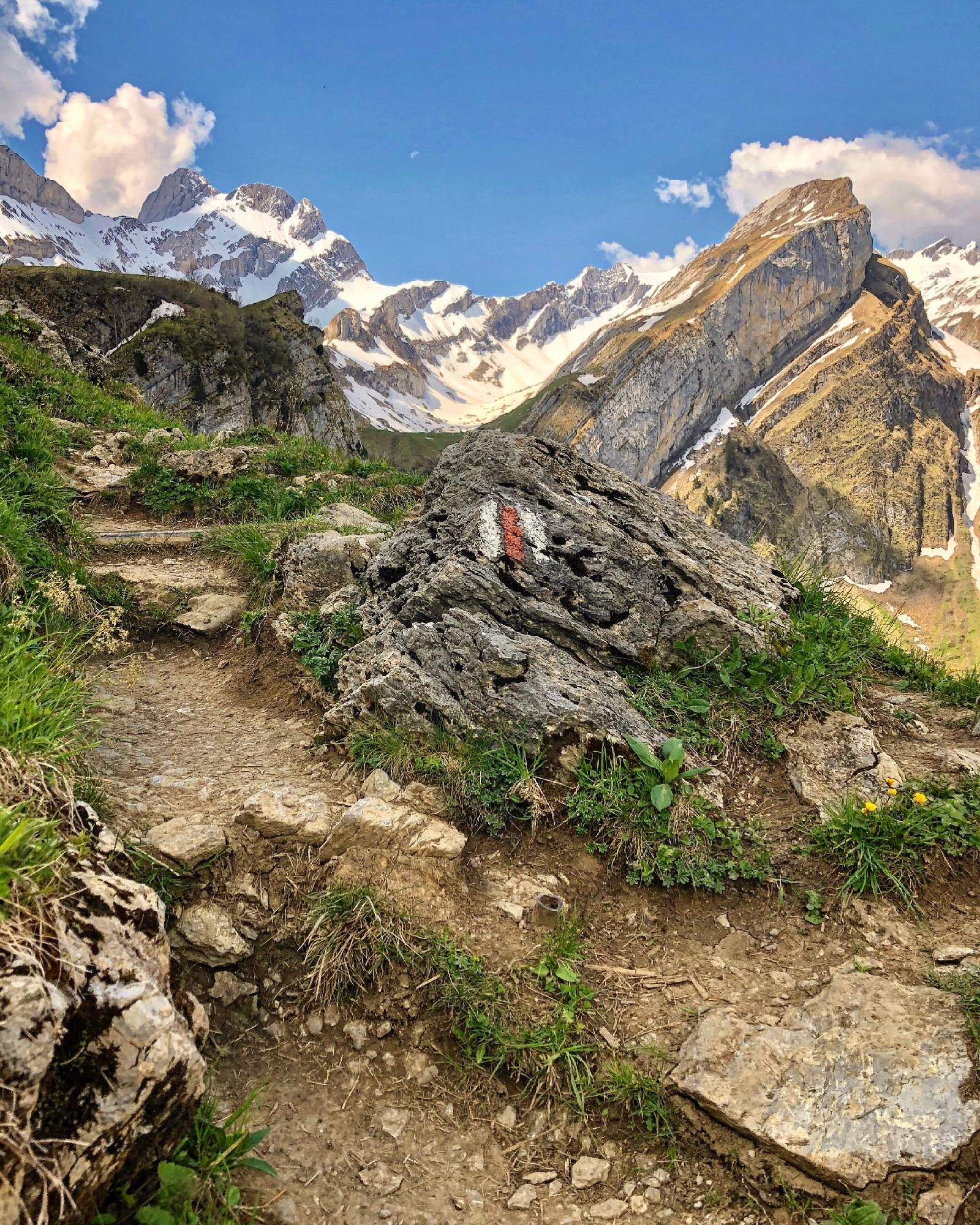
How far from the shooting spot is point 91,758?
15.7ft

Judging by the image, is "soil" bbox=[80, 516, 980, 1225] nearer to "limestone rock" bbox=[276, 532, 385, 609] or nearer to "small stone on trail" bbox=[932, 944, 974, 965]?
"small stone on trail" bbox=[932, 944, 974, 965]

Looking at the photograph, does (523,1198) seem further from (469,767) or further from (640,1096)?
(469,767)

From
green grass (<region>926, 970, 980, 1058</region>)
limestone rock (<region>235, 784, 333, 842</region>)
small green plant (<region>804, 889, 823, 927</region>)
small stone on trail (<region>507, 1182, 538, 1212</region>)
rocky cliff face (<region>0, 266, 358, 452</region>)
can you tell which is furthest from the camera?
rocky cliff face (<region>0, 266, 358, 452</region>)

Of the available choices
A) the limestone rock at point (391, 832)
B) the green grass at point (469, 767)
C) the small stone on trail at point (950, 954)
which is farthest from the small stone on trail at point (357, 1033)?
the small stone on trail at point (950, 954)

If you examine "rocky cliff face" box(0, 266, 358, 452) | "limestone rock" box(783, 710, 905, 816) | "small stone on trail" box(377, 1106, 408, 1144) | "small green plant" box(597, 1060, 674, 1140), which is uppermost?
"rocky cliff face" box(0, 266, 358, 452)

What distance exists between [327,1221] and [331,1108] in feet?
1.73

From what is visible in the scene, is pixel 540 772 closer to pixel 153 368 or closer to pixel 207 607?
pixel 207 607

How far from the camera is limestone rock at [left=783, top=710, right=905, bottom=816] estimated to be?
5.07m

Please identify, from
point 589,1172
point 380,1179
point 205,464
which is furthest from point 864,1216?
point 205,464

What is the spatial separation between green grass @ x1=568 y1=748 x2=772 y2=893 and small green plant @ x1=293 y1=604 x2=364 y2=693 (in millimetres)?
2978

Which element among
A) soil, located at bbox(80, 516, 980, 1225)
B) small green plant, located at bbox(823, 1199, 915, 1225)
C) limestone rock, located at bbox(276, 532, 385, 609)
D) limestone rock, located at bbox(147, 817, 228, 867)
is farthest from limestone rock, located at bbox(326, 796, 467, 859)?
limestone rock, located at bbox(276, 532, 385, 609)

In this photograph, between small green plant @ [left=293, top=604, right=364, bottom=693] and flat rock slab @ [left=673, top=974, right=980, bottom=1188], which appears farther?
small green plant @ [left=293, top=604, right=364, bottom=693]

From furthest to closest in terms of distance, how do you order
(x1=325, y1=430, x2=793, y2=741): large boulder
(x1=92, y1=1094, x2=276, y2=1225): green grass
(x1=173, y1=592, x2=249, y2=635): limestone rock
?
(x1=173, y1=592, x2=249, y2=635): limestone rock → (x1=325, y1=430, x2=793, y2=741): large boulder → (x1=92, y1=1094, x2=276, y2=1225): green grass

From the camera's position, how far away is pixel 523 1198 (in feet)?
10.2
